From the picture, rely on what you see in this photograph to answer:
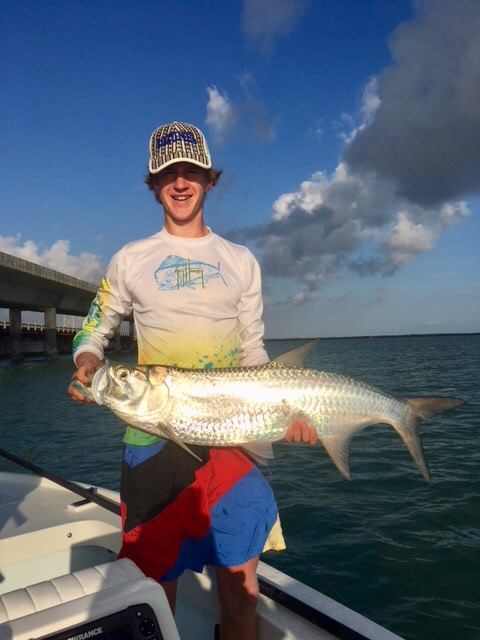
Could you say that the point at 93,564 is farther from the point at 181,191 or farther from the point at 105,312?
the point at 181,191

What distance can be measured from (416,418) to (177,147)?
2.86 meters

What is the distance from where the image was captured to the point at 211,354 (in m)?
3.58

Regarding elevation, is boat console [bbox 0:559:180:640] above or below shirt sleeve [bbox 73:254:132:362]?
below

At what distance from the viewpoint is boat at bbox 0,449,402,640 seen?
2.01 metres

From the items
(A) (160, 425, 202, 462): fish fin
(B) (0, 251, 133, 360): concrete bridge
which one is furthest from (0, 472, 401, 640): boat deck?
(B) (0, 251, 133, 360): concrete bridge

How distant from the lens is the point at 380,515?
327 inches

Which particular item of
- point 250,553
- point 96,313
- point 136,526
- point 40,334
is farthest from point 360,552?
point 40,334

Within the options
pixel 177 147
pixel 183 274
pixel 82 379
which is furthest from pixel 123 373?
pixel 177 147

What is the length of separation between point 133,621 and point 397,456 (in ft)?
36.3

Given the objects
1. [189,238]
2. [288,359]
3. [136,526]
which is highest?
[189,238]

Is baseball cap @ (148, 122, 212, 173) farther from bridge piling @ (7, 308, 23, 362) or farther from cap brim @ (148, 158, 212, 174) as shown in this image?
bridge piling @ (7, 308, 23, 362)

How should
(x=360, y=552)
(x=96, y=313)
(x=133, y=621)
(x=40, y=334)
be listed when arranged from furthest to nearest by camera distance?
(x=40, y=334), (x=360, y=552), (x=96, y=313), (x=133, y=621)

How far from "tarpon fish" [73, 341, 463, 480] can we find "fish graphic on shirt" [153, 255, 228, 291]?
617 mm

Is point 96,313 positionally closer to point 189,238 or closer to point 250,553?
point 189,238
